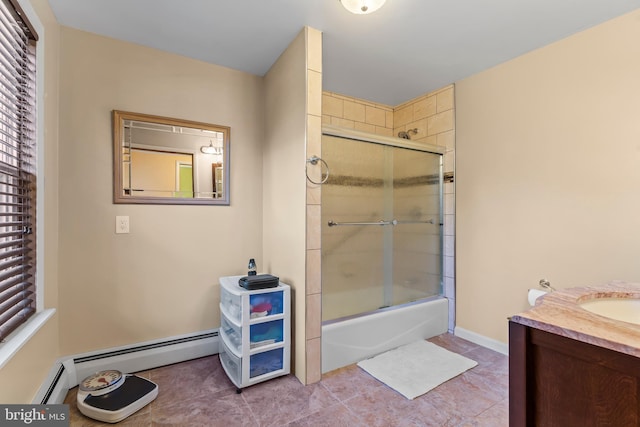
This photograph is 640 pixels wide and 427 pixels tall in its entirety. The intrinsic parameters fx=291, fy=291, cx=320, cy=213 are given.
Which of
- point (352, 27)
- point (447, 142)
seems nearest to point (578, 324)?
point (352, 27)

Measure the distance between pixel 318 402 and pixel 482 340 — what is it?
4.82 ft

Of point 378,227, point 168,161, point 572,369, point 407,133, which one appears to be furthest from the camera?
point 407,133

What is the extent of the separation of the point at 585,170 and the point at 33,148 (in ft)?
10.1

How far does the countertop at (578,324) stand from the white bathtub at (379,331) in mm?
1230

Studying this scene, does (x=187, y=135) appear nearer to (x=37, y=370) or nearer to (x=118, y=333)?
(x=118, y=333)

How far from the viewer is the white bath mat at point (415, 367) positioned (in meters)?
1.75

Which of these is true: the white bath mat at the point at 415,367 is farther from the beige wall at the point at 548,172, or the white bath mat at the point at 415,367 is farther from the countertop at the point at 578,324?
the countertop at the point at 578,324

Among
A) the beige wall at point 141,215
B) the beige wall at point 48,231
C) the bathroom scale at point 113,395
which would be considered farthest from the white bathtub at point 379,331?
the beige wall at point 48,231

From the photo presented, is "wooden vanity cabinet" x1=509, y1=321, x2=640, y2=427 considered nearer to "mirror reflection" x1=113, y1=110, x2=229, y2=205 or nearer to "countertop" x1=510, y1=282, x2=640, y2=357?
"countertop" x1=510, y1=282, x2=640, y2=357

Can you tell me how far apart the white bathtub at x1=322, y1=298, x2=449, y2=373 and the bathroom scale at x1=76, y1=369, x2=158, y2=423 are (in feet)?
3.40

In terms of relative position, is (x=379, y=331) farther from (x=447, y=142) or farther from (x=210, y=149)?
(x=210, y=149)

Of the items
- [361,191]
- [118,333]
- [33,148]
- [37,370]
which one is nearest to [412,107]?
[361,191]

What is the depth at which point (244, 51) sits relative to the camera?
2023 millimetres

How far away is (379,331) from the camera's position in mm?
2139
